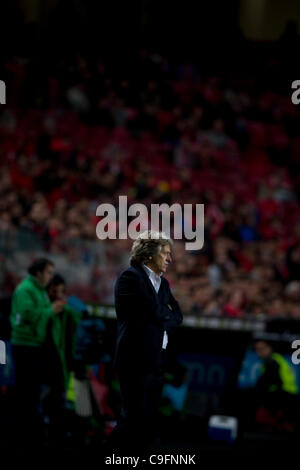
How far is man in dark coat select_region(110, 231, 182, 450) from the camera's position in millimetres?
4910

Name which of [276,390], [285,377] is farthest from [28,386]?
[285,377]

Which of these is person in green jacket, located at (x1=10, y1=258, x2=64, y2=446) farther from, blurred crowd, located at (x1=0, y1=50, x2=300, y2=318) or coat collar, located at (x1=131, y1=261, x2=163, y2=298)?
blurred crowd, located at (x1=0, y1=50, x2=300, y2=318)

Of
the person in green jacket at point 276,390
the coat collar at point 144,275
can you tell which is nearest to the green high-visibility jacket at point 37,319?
the coat collar at point 144,275

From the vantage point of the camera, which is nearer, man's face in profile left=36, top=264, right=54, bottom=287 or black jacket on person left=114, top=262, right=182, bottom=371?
black jacket on person left=114, top=262, right=182, bottom=371

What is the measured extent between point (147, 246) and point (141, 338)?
0.61 m

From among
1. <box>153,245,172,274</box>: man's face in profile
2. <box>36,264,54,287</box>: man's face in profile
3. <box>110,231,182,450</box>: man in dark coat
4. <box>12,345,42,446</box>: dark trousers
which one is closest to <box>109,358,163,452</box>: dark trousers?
<box>110,231,182,450</box>: man in dark coat

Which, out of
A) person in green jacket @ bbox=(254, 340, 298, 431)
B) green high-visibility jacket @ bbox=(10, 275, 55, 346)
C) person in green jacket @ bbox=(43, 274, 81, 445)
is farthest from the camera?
person in green jacket @ bbox=(254, 340, 298, 431)

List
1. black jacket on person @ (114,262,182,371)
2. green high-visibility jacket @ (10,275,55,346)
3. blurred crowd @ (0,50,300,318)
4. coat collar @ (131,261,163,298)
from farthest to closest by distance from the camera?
blurred crowd @ (0,50,300,318)
green high-visibility jacket @ (10,275,55,346)
coat collar @ (131,261,163,298)
black jacket on person @ (114,262,182,371)

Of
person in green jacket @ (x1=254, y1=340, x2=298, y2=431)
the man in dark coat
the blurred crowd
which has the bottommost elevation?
person in green jacket @ (x1=254, y1=340, x2=298, y2=431)

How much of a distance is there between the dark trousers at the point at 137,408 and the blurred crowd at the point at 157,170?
13.8 feet

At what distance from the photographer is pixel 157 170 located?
15266mm

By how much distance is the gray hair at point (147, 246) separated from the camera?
16.6ft

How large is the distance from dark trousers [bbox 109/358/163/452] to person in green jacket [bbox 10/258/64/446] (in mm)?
1781
